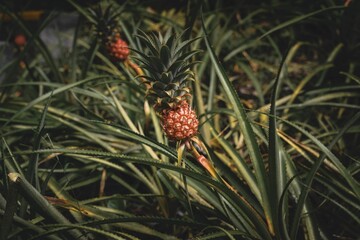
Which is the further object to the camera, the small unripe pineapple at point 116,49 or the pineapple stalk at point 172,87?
the small unripe pineapple at point 116,49

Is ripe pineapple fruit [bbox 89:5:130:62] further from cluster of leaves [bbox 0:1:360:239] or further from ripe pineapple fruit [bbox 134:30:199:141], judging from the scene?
ripe pineapple fruit [bbox 134:30:199:141]

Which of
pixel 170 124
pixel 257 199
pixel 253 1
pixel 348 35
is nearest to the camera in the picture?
pixel 170 124

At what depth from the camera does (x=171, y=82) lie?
3.77 ft

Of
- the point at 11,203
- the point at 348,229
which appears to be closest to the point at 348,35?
the point at 348,229

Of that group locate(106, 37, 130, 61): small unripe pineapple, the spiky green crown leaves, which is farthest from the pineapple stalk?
locate(106, 37, 130, 61): small unripe pineapple

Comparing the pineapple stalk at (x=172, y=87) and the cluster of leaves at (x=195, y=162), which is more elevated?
the pineapple stalk at (x=172, y=87)

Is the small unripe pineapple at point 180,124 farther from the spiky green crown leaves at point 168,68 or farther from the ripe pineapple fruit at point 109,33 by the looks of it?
the ripe pineapple fruit at point 109,33

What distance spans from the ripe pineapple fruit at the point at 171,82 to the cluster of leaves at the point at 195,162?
10 cm

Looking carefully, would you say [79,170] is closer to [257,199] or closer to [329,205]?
[257,199]

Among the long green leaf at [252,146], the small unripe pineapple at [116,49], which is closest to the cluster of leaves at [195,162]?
the long green leaf at [252,146]

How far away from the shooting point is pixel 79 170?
1708mm

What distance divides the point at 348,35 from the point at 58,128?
183cm

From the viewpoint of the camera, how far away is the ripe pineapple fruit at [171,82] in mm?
1107

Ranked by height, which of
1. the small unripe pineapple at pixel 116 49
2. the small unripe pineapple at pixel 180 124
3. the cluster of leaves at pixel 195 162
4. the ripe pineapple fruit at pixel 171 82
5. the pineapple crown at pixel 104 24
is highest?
the pineapple crown at pixel 104 24
